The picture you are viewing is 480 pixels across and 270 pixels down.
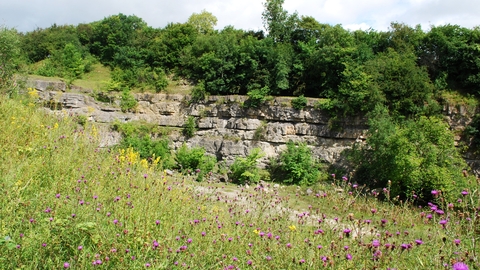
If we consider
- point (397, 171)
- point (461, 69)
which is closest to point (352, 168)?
point (397, 171)

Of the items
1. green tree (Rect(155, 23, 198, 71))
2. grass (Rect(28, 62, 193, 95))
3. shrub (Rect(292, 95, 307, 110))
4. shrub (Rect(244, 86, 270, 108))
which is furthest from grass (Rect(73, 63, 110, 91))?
shrub (Rect(292, 95, 307, 110))

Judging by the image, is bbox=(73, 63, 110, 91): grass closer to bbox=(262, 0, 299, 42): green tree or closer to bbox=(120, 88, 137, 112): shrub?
bbox=(120, 88, 137, 112): shrub

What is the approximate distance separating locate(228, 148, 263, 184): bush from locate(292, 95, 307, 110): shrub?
10.6 feet

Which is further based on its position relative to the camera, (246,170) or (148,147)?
(148,147)

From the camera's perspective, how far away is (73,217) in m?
2.73

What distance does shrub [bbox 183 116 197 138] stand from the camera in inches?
743

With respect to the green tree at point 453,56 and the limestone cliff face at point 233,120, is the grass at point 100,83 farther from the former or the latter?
the green tree at point 453,56

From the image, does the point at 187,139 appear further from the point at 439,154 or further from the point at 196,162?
the point at 439,154

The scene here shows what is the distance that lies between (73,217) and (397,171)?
492 inches

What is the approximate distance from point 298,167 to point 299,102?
12.0ft

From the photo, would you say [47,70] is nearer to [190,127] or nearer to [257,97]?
[190,127]

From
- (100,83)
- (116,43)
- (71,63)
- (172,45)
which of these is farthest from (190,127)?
(116,43)

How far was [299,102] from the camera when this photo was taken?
17500mm

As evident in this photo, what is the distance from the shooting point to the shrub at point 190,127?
18.9m
